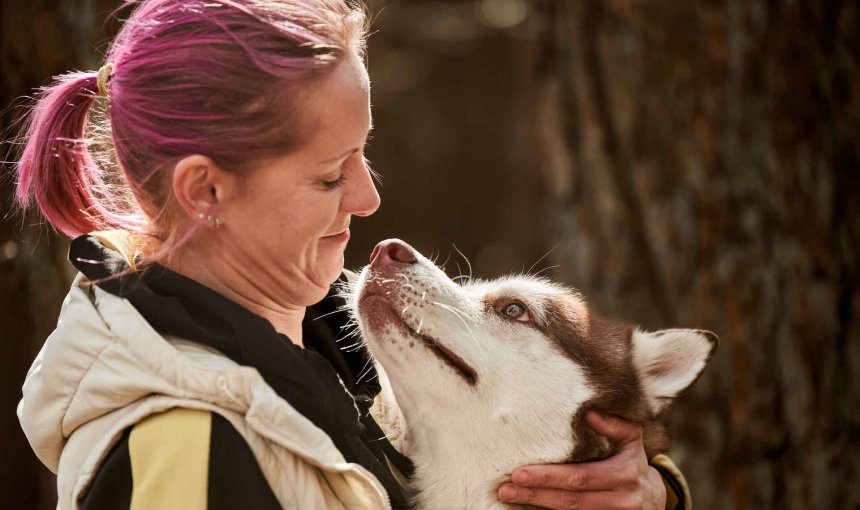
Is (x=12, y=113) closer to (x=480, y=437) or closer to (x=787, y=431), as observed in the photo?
(x=480, y=437)

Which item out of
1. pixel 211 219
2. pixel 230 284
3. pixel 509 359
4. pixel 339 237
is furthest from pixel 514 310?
pixel 211 219

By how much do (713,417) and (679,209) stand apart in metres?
0.89

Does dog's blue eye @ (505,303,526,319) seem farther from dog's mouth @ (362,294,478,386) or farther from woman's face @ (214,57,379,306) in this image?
woman's face @ (214,57,379,306)

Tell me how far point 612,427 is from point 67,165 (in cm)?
153

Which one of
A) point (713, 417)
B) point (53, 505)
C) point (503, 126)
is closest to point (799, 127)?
point (713, 417)

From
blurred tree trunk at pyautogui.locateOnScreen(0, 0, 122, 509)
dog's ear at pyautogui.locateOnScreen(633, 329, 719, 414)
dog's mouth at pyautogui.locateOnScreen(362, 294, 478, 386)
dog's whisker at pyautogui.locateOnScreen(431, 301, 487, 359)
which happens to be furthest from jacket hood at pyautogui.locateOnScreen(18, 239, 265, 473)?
blurred tree trunk at pyautogui.locateOnScreen(0, 0, 122, 509)

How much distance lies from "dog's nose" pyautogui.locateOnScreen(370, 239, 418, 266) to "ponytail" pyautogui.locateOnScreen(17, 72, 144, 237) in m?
0.64

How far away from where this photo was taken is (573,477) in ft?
8.23

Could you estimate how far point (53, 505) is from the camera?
4258mm

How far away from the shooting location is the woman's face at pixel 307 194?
2.08 m

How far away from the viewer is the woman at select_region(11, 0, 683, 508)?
5.98ft

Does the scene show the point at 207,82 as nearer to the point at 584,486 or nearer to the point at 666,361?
the point at 584,486

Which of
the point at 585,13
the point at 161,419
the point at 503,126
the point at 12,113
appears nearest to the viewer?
the point at 161,419

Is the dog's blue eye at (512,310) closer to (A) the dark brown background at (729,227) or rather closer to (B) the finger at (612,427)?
(B) the finger at (612,427)
